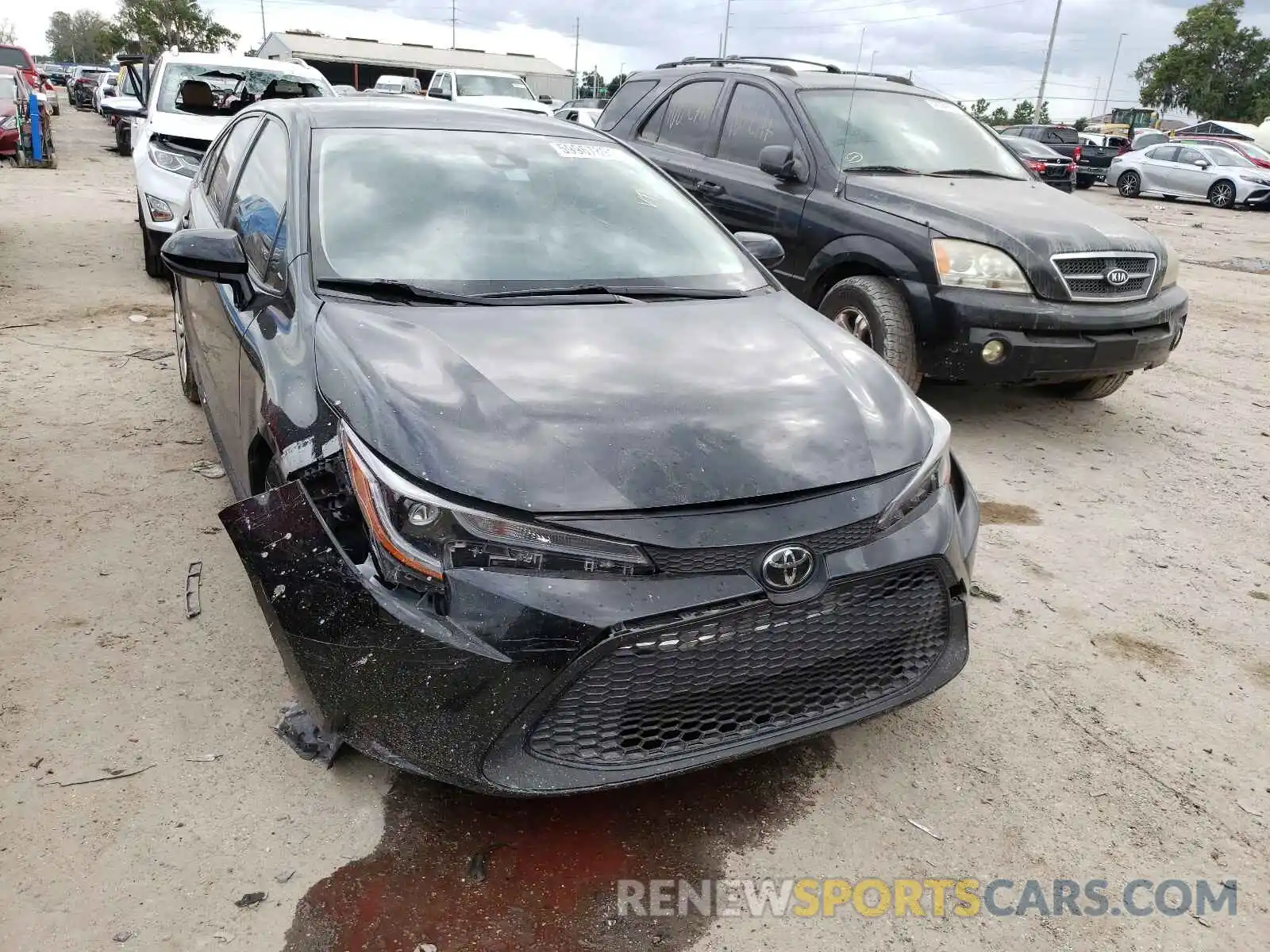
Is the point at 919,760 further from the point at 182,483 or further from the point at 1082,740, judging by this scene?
the point at 182,483

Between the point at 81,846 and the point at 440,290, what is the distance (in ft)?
5.47

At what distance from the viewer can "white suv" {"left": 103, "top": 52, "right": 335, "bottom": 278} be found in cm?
715

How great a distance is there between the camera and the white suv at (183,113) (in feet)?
23.5

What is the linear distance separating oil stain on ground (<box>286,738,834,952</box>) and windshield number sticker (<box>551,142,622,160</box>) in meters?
2.25

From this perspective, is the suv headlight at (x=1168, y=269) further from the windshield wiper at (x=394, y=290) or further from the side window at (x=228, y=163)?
the side window at (x=228, y=163)

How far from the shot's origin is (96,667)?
291 centimetres

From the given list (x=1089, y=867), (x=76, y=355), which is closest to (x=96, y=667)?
(x=1089, y=867)

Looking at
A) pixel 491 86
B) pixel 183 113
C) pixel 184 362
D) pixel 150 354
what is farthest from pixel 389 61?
pixel 184 362

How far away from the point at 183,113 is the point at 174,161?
1.07m

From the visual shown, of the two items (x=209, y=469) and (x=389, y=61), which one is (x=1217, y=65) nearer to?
(x=389, y=61)

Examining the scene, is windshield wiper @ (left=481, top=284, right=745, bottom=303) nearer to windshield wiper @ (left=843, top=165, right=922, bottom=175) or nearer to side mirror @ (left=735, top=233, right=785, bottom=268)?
side mirror @ (left=735, top=233, right=785, bottom=268)

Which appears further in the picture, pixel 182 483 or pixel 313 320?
pixel 182 483

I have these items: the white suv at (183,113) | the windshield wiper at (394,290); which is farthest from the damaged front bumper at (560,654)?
the white suv at (183,113)

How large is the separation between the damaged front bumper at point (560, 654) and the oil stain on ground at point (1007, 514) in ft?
6.75
